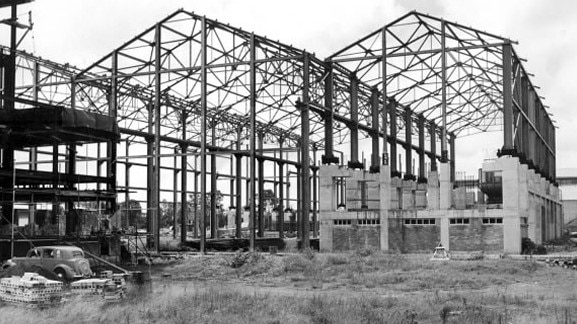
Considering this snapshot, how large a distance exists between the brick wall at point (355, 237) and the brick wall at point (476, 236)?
5727 millimetres

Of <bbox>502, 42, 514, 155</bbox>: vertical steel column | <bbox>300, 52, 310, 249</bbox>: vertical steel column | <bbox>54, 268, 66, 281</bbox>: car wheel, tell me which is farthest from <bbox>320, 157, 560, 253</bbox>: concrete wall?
<bbox>54, 268, 66, 281</bbox>: car wheel

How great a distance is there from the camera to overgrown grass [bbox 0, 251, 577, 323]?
1705 cm

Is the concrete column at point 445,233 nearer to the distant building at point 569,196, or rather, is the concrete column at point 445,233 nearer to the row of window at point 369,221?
the row of window at point 369,221

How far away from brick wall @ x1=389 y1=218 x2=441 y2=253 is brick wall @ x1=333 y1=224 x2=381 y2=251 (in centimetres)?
128

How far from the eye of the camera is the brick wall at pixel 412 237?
4594 centimetres

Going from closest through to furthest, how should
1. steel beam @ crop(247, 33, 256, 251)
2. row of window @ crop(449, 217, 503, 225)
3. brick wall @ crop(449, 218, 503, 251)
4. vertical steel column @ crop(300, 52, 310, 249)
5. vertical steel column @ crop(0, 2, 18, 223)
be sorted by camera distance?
vertical steel column @ crop(0, 2, 18, 223) → brick wall @ crop(449, 218, 503, 251) → row of window @ crop(449, 217, 503, 225) → steel beam @ crop(247, 33, 256, 251) → vertical steel column @ crop(300, 52, 310, 249)

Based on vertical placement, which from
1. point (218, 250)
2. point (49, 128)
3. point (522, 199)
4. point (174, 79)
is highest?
point (174, 79)

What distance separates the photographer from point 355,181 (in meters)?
53.3

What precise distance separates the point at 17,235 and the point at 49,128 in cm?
635

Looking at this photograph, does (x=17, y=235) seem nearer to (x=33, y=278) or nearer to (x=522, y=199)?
(x=33, y=278)

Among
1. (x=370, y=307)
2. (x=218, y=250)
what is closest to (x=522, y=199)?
(x=218, y=250)

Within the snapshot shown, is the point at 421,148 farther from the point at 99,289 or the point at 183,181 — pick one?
the point at 99,289

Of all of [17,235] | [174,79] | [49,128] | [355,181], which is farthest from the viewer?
[355,181]

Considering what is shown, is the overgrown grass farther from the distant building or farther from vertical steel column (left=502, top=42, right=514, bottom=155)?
the distant building
